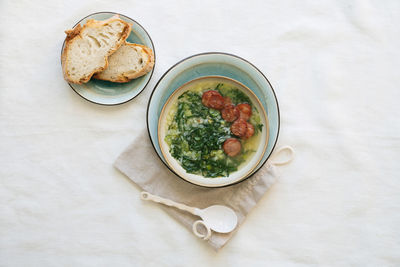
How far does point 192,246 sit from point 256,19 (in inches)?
57.8

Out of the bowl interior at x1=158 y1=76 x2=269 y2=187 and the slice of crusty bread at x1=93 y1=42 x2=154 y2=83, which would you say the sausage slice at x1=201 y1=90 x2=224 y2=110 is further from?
the slice of crusty bread at x1=93 y1=42 x2=154 y2=83

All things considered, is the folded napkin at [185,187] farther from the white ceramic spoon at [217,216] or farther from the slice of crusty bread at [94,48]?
the slice of crusty bread at [94,48]

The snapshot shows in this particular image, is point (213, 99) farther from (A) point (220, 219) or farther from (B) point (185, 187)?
(A) point (220, 219)

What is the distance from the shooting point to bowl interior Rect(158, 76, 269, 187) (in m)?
1.96

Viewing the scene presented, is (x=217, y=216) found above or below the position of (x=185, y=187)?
below

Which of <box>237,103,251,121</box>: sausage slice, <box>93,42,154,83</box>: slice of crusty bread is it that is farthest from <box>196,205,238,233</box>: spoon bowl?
<box>93,42,154,83</box>: slice of crusty bread

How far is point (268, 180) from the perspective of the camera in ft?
6.93

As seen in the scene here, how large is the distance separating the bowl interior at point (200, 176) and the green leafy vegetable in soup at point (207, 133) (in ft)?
0.08

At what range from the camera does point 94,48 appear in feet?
6.93

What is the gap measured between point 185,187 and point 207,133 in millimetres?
368

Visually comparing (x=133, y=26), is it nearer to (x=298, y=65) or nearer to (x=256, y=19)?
(x=256, y=19)

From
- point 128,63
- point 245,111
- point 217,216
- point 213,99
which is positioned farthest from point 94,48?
point 217,216

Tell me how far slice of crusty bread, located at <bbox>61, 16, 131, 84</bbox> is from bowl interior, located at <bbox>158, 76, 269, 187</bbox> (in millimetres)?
468

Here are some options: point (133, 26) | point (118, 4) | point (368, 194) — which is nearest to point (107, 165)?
point (133, 26)
